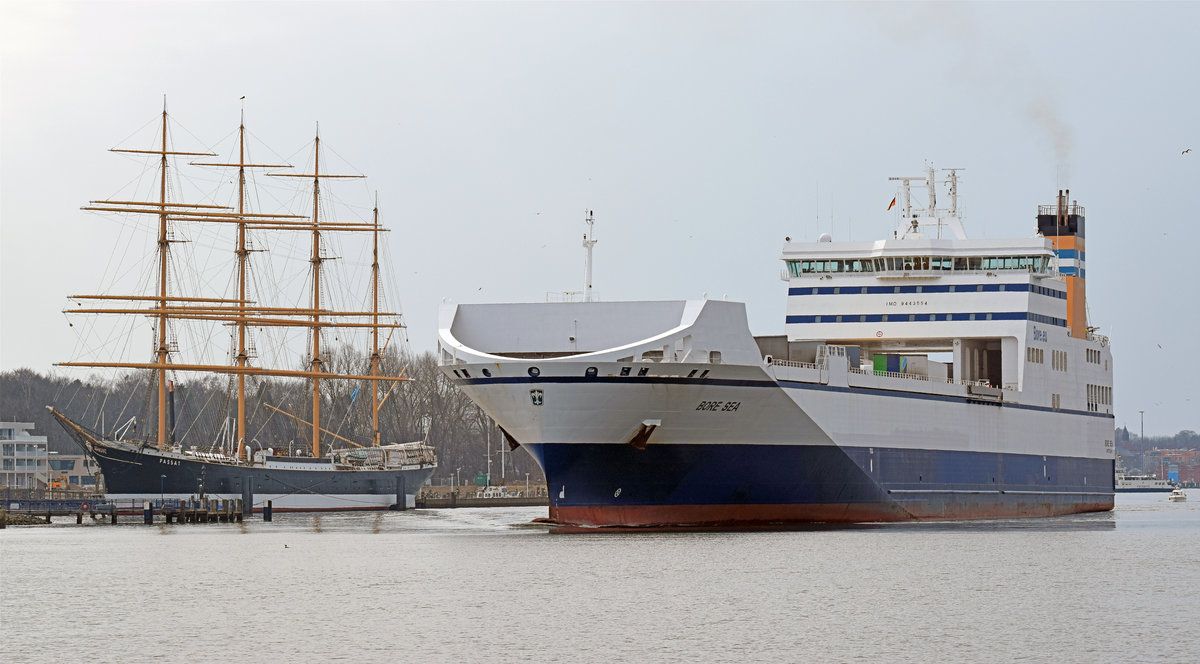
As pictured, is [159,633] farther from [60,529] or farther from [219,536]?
[60,529]

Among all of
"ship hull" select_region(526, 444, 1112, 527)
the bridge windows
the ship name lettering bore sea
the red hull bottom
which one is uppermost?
the bridge windows

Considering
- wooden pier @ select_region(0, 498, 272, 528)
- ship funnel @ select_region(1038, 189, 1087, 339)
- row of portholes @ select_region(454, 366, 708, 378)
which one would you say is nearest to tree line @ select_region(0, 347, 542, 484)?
wooden pier @ select_region(0, 498, 272, 528)

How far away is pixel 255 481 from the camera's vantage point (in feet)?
255

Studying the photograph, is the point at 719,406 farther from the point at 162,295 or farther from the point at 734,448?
the point at 162,295

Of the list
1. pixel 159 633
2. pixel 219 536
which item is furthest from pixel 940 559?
pixel 219 536

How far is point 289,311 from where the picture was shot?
263ft

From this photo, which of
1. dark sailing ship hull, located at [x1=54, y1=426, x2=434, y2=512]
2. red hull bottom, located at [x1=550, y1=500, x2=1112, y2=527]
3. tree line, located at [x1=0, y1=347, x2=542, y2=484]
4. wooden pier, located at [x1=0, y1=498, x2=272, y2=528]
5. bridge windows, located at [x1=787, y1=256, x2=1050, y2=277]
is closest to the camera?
red hull bottom, located at [x1=550, y1=500, x2=1112, y2=527]

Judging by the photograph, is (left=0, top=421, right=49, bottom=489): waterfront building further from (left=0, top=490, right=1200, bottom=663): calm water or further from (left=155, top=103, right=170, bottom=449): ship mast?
(left=0, top=490, right=1200, bottom=663): calm water

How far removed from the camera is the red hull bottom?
4259cm

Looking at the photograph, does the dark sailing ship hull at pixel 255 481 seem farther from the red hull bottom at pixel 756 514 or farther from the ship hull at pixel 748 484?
the ship hull at pixel 748 484

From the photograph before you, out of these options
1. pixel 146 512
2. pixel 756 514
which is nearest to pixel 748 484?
pixel 756 514

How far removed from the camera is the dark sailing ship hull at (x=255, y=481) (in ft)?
243

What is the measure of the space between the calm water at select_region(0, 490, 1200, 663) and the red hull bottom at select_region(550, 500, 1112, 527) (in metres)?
1.06

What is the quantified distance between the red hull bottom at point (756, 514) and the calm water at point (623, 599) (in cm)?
106
